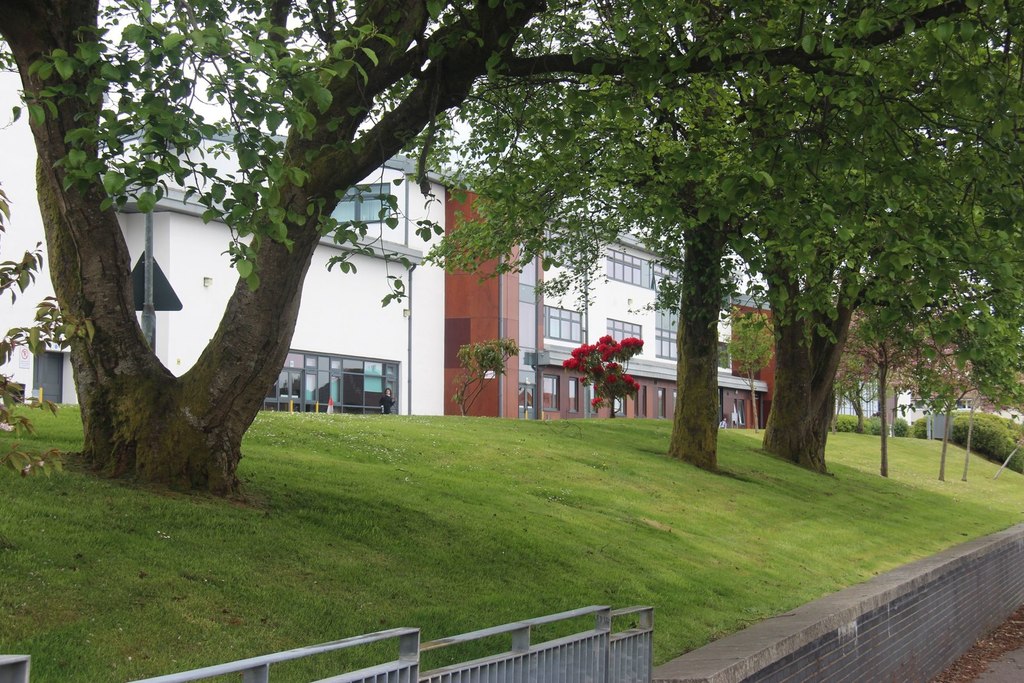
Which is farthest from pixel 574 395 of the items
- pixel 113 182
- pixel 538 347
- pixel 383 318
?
pixel 113 182

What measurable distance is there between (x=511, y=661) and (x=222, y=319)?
5.85m

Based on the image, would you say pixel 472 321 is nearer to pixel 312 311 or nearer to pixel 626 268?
pixel 312 311

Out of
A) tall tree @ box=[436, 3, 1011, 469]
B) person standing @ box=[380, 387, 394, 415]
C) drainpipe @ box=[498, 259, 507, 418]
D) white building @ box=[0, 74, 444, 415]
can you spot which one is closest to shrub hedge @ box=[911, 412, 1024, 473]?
drainpipe @ box=[498, 259, 507, 418]

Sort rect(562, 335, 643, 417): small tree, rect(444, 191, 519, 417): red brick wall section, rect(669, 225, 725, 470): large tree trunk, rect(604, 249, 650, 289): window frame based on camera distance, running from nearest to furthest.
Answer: rect(669, 225, 725, 470): large tree trunk < rect(562, 335, 643, 417): small tree < rect(444, 191, 519, 417): red brick wall section < rect(604, 249, 650, 289): window frame

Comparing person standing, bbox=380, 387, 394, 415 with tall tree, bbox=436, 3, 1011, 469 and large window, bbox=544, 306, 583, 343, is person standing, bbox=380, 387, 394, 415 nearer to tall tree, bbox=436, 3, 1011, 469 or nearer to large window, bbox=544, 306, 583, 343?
large window, bbox=544, 306, 583, 343

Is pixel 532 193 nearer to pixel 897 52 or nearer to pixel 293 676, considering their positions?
pixel 897 52

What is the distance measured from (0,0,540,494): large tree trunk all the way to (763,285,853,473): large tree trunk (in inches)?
724

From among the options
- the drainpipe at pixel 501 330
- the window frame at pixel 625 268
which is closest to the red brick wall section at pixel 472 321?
the drainpipe at pixel 501 330

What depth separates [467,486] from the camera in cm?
1410

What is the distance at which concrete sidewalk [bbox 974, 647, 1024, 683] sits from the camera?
12.9 metres

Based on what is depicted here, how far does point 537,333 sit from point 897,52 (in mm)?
43070

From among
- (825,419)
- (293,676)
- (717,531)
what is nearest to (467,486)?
(717,531)

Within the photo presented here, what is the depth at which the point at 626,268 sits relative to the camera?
61219mm

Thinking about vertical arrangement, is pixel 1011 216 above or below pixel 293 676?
above
